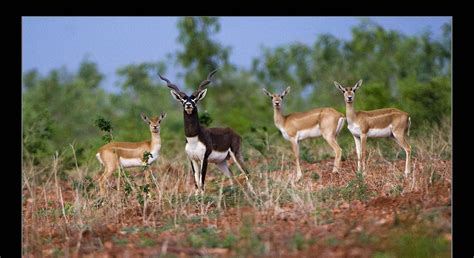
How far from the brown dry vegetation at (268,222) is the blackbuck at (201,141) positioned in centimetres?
43

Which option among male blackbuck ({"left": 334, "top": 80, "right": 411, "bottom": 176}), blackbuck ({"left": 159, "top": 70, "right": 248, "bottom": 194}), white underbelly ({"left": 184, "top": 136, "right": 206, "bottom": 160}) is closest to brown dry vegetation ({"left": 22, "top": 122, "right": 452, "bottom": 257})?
blackbuck ({"left": 159, "top": 70, "right": 248, "bottom": 194})

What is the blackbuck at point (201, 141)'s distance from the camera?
37.0ft

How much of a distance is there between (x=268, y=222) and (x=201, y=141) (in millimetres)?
3108

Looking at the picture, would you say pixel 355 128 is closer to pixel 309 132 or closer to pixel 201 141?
Result: pixel 309 132

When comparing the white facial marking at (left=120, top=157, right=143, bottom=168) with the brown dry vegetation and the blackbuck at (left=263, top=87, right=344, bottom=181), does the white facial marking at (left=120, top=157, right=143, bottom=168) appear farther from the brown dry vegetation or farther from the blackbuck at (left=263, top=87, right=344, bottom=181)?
the blackbuck at (left=263, top=87, right=344, bottom=181)

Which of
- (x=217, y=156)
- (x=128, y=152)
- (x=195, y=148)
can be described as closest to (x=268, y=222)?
(x=195, y=148)

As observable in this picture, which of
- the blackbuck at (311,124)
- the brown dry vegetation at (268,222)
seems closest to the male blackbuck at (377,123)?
the blackbuck at (311,124)

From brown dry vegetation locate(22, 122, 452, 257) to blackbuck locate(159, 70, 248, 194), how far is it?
0.43 m

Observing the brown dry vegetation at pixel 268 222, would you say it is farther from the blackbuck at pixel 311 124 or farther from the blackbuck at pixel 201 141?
the blackbuck at pixel 311 124

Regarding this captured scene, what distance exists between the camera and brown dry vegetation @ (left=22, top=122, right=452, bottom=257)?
7.66 m

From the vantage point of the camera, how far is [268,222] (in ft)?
28.3
